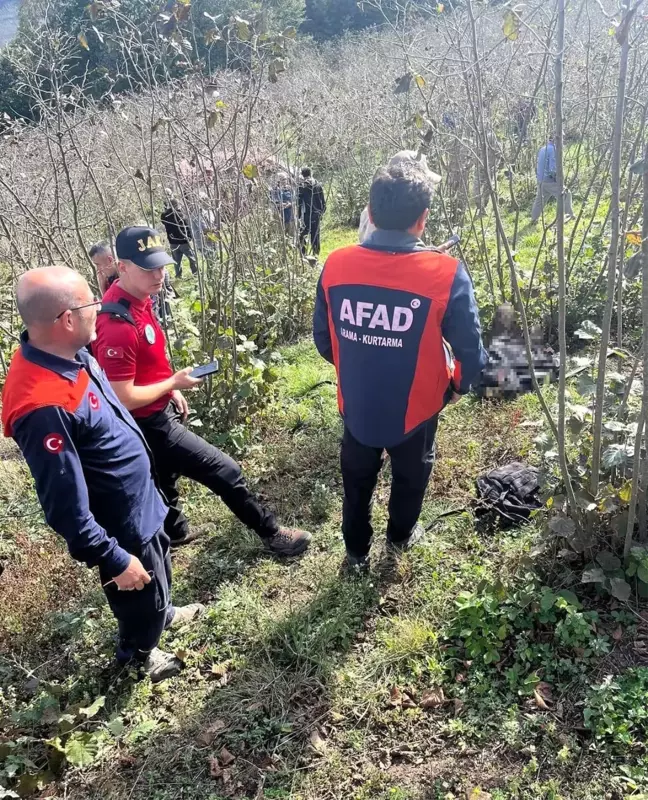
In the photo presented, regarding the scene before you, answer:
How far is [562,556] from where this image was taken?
8.94 feet

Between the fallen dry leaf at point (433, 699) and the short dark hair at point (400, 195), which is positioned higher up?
the short dark hair at point (400, 195)

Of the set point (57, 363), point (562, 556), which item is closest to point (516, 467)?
point (562, 556)

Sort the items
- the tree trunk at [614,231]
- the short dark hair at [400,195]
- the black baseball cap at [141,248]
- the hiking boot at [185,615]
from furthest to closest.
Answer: the hiking boot at [185,615]
the black baseball cap at [141,248]
the short dark hair at [400,195]
the tree trunk at [614,231]

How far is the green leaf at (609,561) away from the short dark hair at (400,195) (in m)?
1.71

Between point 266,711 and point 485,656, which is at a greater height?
point 485,656

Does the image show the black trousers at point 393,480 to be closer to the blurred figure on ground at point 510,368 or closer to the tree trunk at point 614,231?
the tree trunk at point 614,231

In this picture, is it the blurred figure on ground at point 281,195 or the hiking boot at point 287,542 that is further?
the blurred figure on ground at point 281,195

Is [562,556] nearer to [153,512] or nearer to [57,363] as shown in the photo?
[153,512]

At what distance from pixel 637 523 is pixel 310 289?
458 centimetres

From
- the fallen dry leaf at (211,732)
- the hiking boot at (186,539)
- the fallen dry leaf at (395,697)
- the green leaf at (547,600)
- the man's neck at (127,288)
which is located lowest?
the hiking boot at (186,539)

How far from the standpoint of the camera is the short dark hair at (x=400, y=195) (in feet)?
7.36

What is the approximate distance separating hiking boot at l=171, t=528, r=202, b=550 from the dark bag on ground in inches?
68.9

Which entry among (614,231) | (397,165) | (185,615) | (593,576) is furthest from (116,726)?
(614,231)

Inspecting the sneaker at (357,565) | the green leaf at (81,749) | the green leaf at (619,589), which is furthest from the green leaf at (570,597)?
the green leaf at (81,749)
